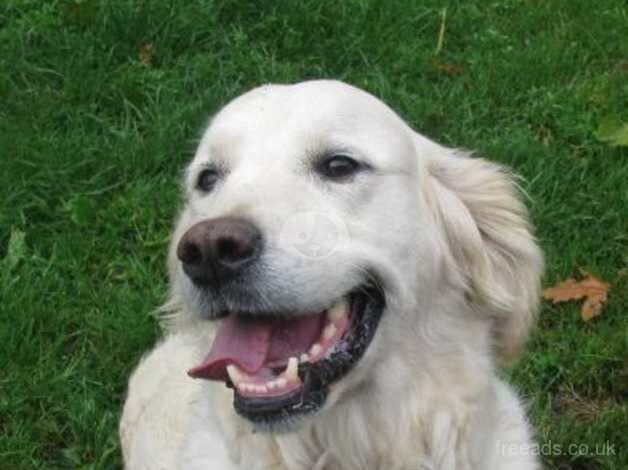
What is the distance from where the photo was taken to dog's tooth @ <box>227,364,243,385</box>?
2854 mm

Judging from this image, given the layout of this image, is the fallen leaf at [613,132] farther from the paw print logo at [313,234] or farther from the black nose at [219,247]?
the black nose at [219,247]

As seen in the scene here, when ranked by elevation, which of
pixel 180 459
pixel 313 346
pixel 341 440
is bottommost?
pixel 180 459

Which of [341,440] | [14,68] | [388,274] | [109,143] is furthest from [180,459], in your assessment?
[14,68]

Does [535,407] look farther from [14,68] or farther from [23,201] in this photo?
[14,68]

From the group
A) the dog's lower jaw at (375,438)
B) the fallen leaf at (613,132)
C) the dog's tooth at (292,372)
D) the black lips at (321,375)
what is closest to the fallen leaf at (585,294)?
the fallen leaf at (613,132)

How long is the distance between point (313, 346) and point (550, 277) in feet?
6.47

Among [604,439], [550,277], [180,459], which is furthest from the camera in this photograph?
[550,277]

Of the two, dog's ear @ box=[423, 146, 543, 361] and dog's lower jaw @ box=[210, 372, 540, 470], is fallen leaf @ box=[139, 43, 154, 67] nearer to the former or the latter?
dog's ear @ box=[423, 146, 543, 361]

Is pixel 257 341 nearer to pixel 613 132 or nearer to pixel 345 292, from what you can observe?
pixel 345 292

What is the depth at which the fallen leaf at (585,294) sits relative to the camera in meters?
4.55

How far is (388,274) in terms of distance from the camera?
2.97m

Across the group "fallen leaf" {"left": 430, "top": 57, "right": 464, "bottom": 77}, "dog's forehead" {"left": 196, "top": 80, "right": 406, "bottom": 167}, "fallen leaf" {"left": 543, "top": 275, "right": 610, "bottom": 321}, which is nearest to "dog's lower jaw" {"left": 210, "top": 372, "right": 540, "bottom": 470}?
"dog's forehead" {"left": 196, "top": 80, "right": 406, "bottom": 167}

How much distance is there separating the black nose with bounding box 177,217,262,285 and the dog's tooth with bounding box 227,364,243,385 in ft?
0.72

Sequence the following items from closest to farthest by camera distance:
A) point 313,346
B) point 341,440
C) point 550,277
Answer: point 313,346
point 341,440
point 550,277
